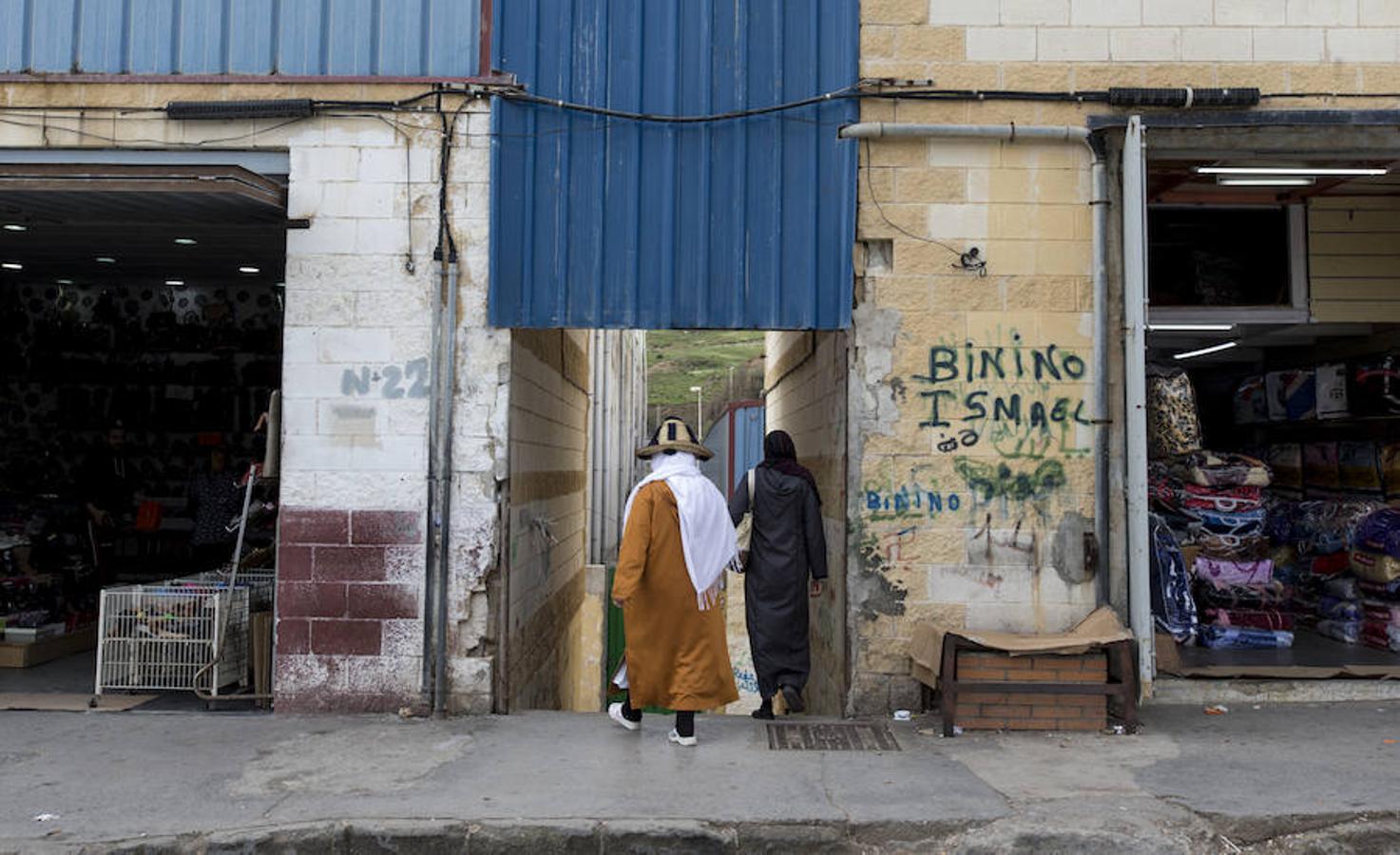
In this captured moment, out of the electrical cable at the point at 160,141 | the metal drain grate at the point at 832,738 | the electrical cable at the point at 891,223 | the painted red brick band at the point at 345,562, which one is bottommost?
the metal drain grate at the point at 832,738

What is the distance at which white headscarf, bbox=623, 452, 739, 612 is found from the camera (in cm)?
620

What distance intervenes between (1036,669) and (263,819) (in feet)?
14.1

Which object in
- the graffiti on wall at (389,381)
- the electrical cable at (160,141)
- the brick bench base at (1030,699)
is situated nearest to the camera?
the brick bench base at (1030,699)

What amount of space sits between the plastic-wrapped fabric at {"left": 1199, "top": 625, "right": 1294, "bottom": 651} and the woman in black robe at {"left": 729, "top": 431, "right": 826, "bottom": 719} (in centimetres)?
335

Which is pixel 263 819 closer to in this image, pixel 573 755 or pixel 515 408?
pixel 573 755

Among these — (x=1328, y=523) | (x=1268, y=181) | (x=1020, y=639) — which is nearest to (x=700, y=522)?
(x=1020, y=639)

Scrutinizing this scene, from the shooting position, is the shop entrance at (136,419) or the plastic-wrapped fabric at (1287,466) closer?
the shop entrance at (136,419)

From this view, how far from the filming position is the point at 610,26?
23.1 ft

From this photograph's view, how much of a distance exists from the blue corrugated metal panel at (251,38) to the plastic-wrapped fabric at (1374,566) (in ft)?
25.1

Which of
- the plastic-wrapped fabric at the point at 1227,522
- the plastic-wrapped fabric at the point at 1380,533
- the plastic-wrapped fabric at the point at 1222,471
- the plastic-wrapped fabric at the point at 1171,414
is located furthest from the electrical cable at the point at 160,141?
the plastic-wrapped fabric at the point at 1380,533

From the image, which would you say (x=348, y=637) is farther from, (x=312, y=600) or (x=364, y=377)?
(x=364, y=377)

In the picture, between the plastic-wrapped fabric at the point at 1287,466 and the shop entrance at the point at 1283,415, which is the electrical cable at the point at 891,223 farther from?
the plastic-wrapped fabric at the point at 1287,466

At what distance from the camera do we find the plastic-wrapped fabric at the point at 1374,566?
8000 millimetres

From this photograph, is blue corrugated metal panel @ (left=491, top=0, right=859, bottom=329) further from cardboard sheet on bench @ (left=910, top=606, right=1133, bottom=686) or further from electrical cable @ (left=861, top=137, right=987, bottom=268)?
cardboard sheet on bench @ (left=910, top=606, right=1133, bottom=686)
